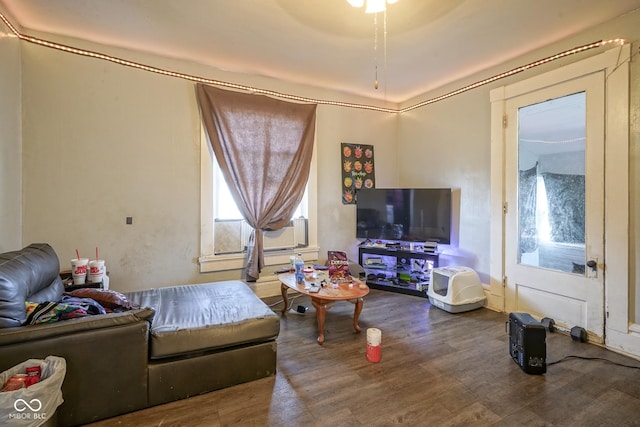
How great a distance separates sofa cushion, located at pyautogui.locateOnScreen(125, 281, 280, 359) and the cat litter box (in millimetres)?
2062

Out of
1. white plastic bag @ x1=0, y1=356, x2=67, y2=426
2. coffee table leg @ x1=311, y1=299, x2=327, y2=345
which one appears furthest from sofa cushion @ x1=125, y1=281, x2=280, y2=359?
coffee table leg @ x1=311, y1=299, x2=327, y2=345

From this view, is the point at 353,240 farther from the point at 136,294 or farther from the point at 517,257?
→ the point at 136,294

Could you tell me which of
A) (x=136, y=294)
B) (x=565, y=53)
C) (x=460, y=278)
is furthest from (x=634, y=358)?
(x=136, y=294)

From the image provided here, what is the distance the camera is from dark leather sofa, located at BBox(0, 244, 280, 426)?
1.53 metres

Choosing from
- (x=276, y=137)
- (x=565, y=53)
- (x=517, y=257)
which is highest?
(x=565, y=53)

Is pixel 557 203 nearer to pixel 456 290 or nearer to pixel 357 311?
pixel 456 290

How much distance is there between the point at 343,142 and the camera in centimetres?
426

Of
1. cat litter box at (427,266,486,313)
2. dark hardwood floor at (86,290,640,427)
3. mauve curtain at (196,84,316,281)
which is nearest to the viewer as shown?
dark hardwood floor at (86,290,640,427)

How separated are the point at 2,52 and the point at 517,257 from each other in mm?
4997

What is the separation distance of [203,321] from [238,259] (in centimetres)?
164

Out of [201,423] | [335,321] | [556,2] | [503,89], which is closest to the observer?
[201,423]

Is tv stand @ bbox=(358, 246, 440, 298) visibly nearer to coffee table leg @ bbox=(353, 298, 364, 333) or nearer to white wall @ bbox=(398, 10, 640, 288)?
white wall @ bbox=(398, 10, 640, 288)

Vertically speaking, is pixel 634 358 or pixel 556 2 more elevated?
pixel 556 2

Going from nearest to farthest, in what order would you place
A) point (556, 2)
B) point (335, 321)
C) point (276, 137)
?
point (556, 2) < point (335, 321) < point (276, 137)
